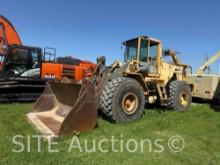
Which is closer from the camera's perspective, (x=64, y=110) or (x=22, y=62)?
(x=64, y=110)

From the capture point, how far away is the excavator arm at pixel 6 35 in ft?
41.2

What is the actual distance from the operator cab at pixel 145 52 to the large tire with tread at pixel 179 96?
0.91m

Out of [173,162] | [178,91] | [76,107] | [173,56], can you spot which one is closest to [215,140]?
[173,162]

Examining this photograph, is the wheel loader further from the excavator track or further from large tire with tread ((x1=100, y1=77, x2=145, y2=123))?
the excavator track

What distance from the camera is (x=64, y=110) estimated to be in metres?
8.03

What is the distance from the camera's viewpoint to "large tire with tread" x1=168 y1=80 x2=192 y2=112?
399 inches

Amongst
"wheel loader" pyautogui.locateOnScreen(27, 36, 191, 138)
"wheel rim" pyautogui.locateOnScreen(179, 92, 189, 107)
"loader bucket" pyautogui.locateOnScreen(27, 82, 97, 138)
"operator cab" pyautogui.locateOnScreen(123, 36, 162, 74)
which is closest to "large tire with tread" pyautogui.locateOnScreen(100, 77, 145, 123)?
"wheel loader" pyautogui.locateOnScreen(27, 36, 191, 138)

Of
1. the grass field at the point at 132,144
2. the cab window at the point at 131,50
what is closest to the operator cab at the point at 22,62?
the grass field at the point at 132,144

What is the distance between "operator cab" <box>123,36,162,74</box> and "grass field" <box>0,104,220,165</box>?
161cm

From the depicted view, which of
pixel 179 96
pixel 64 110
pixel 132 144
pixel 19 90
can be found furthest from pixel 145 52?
pixel 19 90

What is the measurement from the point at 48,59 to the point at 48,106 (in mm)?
4673

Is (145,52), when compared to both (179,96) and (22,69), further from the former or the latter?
(22,69)

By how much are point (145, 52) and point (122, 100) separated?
247cm

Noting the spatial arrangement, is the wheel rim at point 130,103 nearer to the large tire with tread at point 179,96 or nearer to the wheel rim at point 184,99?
the large tire with tread at point 179,96
